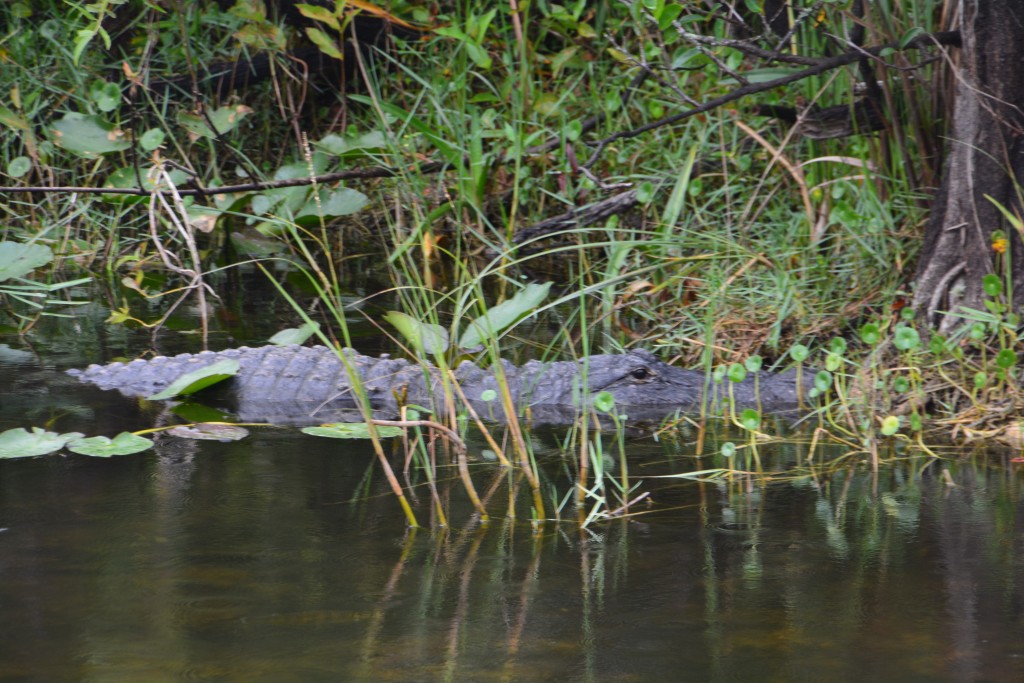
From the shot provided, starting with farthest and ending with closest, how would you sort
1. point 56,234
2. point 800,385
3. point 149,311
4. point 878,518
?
point 56,234
point 149,311
point 800,385
point 878,518

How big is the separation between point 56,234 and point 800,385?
358 cm

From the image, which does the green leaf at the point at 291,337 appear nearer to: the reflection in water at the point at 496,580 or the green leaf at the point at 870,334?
the reflection in water at the point at 496,580

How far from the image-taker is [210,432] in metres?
3.38

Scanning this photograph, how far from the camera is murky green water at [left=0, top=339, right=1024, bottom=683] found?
74.3 inches

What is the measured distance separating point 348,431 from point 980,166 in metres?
2.04

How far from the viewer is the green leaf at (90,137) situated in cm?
514

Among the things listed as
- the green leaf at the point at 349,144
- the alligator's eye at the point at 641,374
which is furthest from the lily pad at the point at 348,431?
the green leaf at the point at 349,144

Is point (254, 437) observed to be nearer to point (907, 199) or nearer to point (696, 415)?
point (696, 415)

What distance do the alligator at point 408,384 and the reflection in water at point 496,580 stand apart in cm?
69

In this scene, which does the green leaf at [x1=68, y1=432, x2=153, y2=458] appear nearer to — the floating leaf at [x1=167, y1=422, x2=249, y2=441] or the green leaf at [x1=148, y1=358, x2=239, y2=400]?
the floating leaf at [x1=167, y1=422, x2=249, y2=441]

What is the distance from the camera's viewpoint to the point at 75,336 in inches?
181

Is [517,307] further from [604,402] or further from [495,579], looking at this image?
[495,579]

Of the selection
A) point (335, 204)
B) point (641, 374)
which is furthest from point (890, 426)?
point (335, 204)

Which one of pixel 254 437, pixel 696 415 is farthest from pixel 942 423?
pixel 254 437
